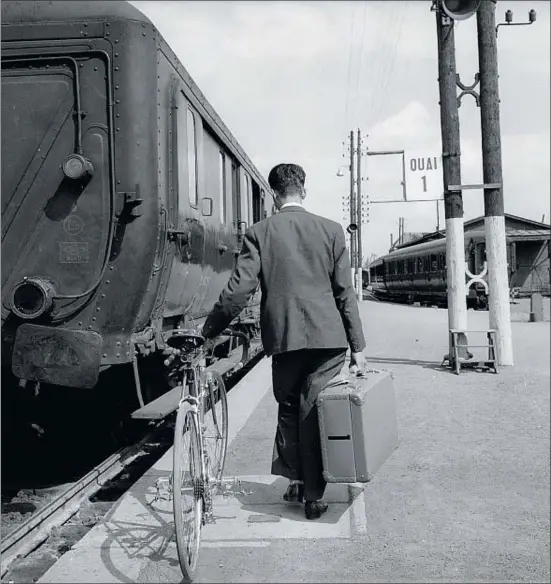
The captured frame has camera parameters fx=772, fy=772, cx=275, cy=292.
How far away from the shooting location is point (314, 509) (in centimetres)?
434

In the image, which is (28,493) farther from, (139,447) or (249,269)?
(249,269)

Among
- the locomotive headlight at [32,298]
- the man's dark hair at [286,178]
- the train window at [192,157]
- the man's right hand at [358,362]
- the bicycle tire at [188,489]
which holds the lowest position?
the bicycle tire at [188,489]

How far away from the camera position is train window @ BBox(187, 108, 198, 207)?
6.22m

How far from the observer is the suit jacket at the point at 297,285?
13.7 feet

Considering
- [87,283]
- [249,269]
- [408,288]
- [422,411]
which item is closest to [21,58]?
[87,283]

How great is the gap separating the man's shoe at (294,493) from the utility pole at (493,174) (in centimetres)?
668

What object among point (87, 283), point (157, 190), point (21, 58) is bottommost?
point (87, 283)

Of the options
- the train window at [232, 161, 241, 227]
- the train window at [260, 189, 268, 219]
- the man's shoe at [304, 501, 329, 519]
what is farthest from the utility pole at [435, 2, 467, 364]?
A: the man's shoe at [304, 501, 329, 519]

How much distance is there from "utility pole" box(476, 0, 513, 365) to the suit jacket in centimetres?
678

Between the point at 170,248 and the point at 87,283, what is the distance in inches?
28.1

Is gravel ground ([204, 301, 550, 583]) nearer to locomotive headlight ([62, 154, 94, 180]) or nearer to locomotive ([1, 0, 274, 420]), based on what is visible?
locomotive ([1, 0, 274, 420])

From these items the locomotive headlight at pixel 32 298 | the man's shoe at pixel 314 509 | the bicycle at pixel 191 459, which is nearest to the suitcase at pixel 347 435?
the man's shoe at pixel 314 509

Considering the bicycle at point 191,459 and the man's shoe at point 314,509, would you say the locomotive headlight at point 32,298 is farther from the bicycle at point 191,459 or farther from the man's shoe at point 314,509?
the man's shoe at point 314,509

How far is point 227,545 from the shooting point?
4000 millimetres
